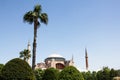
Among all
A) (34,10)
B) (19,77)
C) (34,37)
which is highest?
(34,10)

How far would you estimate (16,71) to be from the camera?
17.6 metres

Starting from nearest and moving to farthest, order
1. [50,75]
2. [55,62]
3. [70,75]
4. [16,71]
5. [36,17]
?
[16,71]
[70,75]
[36,17]
[50,75]
[55,62]

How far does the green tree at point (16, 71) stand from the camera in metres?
17.3

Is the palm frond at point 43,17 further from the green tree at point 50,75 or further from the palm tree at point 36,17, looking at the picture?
the green tree at point 50,75

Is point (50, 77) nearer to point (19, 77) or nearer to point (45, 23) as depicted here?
point (45, 23)

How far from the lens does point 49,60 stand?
78125 mm

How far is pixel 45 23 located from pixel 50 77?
28.0ft

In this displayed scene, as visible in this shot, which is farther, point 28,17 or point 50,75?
point 50,75

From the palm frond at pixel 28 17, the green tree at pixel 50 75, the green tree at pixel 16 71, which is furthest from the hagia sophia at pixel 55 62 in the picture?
the green tree at pixel 16 71

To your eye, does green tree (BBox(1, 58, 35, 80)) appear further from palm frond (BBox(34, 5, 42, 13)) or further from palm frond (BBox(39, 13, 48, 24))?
palm frond (BBox(34, 5, 42, 13))

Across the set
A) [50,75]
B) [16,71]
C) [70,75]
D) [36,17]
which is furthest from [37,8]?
[16,71]

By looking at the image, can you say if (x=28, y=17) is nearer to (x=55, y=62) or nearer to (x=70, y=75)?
(x=70, y=75)

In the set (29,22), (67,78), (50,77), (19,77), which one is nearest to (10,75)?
(19,77)

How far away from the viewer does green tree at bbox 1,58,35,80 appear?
17.3 m
